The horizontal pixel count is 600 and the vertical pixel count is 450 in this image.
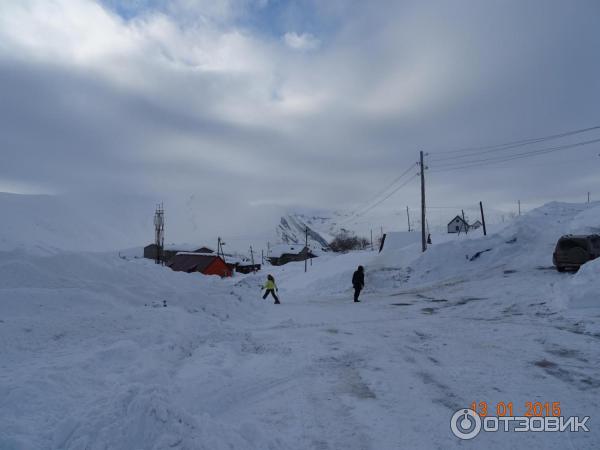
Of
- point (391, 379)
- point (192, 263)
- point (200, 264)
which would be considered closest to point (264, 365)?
point (391, 379)

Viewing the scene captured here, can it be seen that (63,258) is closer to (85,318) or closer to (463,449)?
(85,318)

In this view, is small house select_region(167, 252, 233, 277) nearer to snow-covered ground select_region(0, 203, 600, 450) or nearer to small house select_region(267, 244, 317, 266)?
small house select_region(267, 244, 317, 266)

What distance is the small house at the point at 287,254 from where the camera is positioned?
334 feet

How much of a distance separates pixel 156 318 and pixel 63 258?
649cm

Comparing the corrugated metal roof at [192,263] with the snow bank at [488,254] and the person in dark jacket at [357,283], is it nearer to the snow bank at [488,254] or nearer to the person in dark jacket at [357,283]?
the snow bank at [488,254]

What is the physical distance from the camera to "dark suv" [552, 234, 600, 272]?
60.6 feet

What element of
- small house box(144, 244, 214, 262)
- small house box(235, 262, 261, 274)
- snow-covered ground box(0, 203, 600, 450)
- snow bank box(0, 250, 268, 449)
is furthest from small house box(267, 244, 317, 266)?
snow bank box(0, 250, 268, 449)

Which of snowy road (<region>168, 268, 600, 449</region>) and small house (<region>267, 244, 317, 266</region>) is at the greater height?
small house (<region>267, 244, 317, 266</region>)

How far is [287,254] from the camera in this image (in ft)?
336

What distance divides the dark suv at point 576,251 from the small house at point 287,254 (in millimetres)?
81411

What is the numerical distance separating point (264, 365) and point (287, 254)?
95.6 m

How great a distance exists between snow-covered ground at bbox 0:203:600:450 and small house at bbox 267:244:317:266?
86934 millimetres

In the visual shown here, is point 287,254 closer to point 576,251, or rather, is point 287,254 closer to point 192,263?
point 192,263

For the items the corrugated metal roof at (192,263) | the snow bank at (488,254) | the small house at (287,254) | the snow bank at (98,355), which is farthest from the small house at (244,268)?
the snow bank at (98,355)
